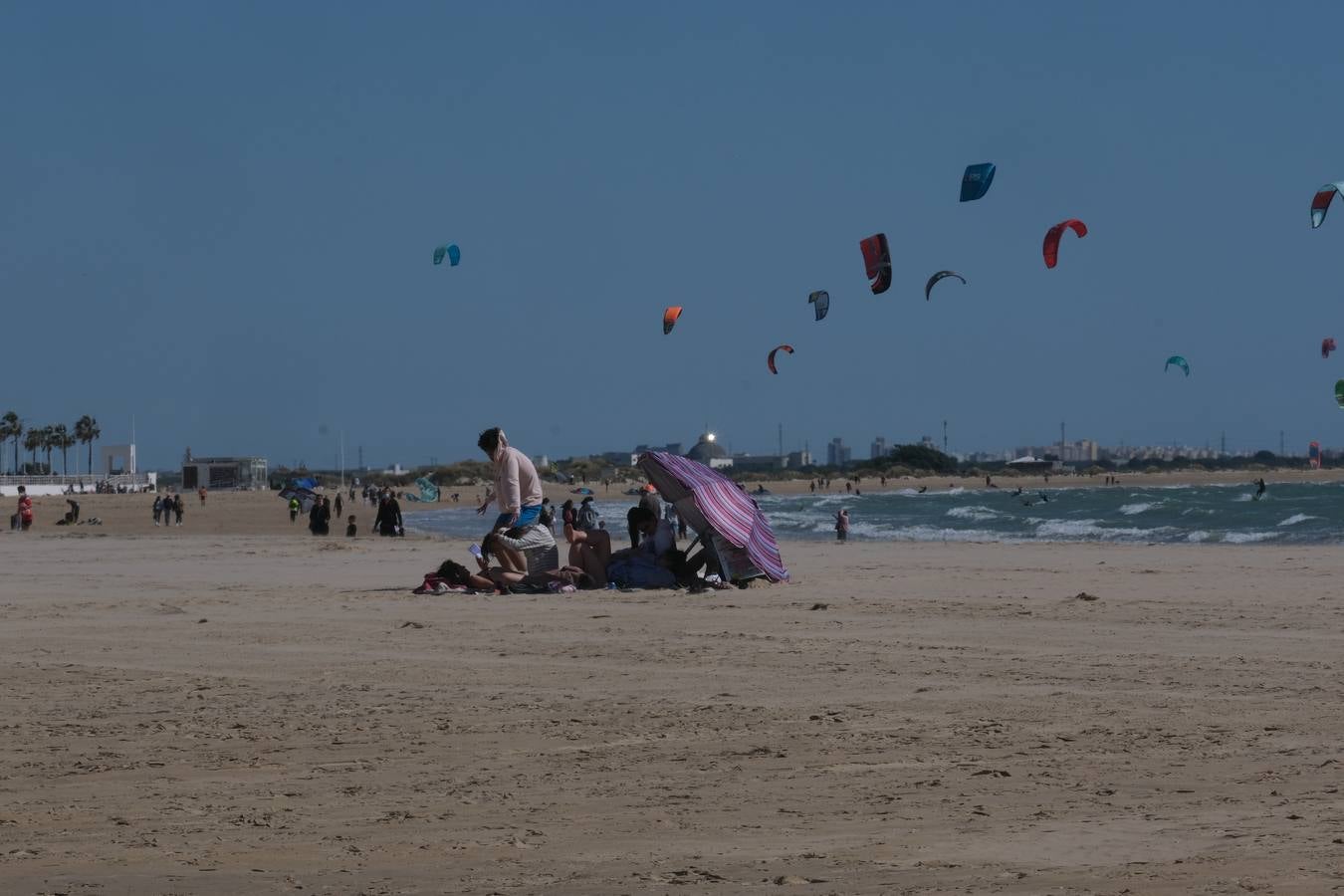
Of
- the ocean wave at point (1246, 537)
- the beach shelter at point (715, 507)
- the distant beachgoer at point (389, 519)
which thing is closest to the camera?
the beach shelter at point (715, 507)

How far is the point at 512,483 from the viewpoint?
12.0 m

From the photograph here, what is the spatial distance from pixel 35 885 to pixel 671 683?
3.86m

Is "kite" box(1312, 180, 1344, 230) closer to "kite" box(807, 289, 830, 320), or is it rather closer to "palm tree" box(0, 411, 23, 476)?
"kite" box(807, 289, 830, 320)

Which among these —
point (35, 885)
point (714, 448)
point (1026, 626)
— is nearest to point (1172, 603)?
point (1026, 626)

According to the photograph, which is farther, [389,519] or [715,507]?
[389,519]

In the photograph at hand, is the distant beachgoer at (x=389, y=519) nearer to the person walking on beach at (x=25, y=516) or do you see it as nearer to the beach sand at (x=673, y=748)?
the person walking on beach at (x=25, y=516)

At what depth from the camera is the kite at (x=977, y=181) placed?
19.8 m

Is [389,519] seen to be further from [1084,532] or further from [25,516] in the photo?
[1084,532]

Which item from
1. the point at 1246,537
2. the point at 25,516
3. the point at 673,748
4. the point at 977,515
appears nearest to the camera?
the point at 673,748

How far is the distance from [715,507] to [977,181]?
9.16m

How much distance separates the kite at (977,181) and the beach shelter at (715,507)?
793cm

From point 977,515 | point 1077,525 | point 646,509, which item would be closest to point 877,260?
point 646,509

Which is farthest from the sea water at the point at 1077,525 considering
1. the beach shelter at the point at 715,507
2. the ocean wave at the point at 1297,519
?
the beach shelter at the point at 715,507

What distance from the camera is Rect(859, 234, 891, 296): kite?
21.1m
